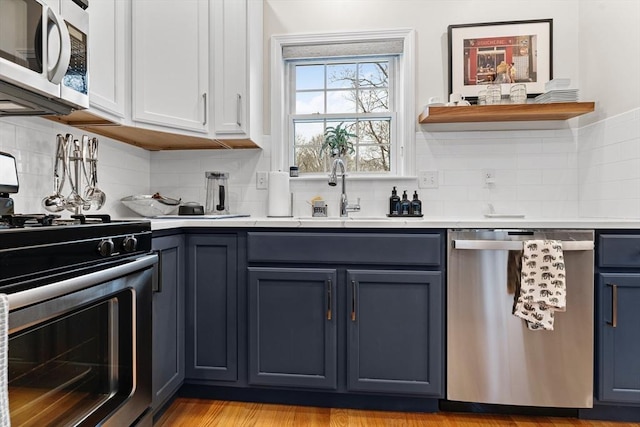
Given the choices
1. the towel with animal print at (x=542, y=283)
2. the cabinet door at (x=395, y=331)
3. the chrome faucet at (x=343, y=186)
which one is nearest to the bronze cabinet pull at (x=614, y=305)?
the towel with animal print at (x=542, y=283)

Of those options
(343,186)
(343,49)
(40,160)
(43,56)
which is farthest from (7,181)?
(343,49)

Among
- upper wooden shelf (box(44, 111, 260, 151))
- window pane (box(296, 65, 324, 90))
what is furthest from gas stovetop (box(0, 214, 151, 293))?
window pane (box(296, 65, 324, 90))

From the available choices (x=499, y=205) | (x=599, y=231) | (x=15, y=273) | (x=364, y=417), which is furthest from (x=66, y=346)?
(x=499, y=205)

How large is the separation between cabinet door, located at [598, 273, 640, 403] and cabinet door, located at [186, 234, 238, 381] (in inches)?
63.8

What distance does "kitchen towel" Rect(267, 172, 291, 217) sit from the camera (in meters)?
2.34

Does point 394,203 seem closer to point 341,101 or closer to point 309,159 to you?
point 309,159

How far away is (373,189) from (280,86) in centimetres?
90

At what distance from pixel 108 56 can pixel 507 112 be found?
2.03 m

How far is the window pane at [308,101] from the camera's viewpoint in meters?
2.60

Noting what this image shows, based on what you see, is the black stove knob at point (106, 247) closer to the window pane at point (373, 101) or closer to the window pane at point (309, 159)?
the window pane at point (309, 159)

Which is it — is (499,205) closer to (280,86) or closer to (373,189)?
(373,189)

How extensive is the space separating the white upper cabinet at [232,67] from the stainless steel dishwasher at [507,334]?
52.3 inches

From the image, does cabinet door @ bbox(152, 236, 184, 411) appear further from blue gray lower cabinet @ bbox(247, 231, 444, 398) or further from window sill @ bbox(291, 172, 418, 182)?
window sill @ bbox(291, 172, 418, 182)

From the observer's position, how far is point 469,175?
2.35m
